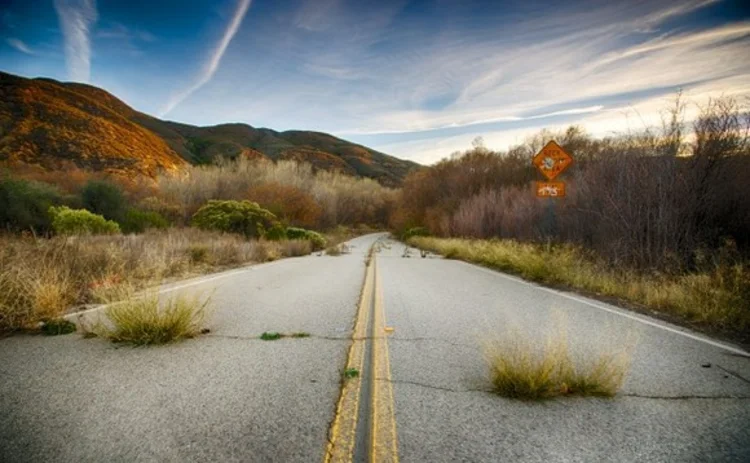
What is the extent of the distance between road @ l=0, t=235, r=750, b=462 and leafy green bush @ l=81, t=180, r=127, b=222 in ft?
88.8

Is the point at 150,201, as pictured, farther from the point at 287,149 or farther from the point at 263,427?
the point at 287,149

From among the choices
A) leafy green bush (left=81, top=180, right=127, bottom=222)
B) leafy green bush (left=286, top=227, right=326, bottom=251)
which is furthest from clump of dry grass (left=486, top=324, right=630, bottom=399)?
leafy green bush (left=81, top=180, right=127, bottom=222)

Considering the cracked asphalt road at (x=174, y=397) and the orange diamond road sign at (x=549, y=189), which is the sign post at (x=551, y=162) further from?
the cracked asphalt road at (x=174, y=397)

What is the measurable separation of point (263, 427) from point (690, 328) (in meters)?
5.22

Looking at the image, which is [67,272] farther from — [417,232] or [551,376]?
[417,232]

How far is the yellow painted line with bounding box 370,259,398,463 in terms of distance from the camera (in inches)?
68.0

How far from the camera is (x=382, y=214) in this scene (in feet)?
272

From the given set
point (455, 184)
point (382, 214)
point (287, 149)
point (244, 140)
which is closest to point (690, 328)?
point (455, 184)

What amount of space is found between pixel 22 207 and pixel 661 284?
2640 cm

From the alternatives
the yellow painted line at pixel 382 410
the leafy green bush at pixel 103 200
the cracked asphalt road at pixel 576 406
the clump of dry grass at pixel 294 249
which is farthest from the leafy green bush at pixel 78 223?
the cracked asphalt road at pixel 576 406

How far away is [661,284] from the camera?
21.4 feet

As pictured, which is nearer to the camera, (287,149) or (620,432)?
(620,432)

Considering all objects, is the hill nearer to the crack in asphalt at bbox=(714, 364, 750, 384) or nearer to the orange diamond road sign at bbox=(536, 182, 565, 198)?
the orange diamond road sign at bbox=(536, 182, 565, 198)

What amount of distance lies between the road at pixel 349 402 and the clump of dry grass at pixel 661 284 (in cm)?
114
